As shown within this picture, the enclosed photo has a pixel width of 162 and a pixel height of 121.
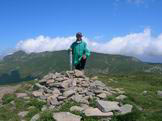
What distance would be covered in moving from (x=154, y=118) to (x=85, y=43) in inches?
368

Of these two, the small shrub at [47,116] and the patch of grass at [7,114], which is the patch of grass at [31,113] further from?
the small shrub at [47,116]

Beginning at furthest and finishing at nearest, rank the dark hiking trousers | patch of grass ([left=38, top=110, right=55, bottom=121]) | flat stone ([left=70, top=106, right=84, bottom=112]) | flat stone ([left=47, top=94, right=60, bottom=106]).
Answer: the dark hiking trousers → flat stone ([left=47, top=94, right=60, bottom=106]) → flat stone ([left=70, top=106, right=84, bottom=112]) → patch of grass ([left=38, top=110, right=55, bottom=121])

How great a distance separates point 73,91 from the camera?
53.4 ft

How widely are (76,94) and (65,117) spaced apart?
415cm

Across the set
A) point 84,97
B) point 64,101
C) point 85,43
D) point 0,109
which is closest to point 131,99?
point 84,97

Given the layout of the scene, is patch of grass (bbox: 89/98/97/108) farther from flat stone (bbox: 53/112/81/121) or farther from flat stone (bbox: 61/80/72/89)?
flat stone (bbox: 61/80/72/89)

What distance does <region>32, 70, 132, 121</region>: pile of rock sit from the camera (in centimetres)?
1303

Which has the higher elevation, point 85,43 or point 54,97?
point 85,43

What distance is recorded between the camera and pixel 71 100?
15.2 metres

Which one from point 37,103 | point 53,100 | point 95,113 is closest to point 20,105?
point 37,103

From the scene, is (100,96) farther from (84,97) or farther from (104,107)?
(104,107)

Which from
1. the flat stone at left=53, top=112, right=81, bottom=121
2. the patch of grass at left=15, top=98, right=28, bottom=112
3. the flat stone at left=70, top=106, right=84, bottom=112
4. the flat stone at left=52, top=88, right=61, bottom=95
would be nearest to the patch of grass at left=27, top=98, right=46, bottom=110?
the patch of grass at left=15, top=98, right=28, bottom=112

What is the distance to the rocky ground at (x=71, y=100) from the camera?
41.2 feet

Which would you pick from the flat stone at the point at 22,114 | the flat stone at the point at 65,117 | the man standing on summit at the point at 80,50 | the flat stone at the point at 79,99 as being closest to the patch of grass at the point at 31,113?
the flat stone at the point at 22,114
